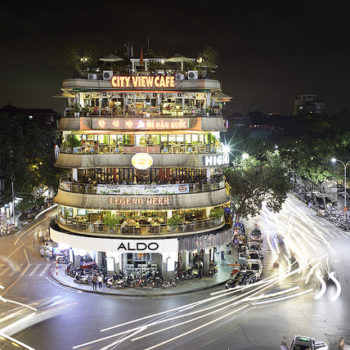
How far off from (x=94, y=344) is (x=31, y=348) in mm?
4188

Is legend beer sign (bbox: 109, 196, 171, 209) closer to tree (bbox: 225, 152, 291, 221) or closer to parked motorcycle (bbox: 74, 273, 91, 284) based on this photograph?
parked motorcycle (bbox: 74, 273, 91, 284)

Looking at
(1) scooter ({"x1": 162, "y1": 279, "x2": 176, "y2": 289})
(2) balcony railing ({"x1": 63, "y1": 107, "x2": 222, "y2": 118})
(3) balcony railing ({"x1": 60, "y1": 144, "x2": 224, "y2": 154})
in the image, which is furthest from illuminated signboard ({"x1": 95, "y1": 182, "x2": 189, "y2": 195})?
(1) scooter ({"x1": 162, "y1": 279, "x2": 176, "y2": 289})

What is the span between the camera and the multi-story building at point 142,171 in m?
45.4

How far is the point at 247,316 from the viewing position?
118 ft

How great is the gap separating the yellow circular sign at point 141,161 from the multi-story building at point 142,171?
0.33ft

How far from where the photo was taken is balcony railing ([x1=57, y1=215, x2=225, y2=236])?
148 ft

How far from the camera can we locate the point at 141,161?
4588cm

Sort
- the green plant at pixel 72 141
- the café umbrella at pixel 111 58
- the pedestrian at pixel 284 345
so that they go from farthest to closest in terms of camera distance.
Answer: the café umbrella at pixel 111 58 < the green plant at pixel 72 141 < the pedestrian at pixel 284 345

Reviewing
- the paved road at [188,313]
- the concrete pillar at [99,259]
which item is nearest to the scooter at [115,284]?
the paved road at [188,313]

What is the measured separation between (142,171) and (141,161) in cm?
391

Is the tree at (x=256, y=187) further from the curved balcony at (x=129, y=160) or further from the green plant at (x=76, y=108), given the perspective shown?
the green plant at (x=76, y=108)

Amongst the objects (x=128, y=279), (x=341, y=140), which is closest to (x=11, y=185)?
(x=128, y=279)

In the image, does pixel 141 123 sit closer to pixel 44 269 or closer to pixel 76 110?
pixel 76 110

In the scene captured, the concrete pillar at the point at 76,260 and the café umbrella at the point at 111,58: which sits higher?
the café umbrella at the point at 111,58
